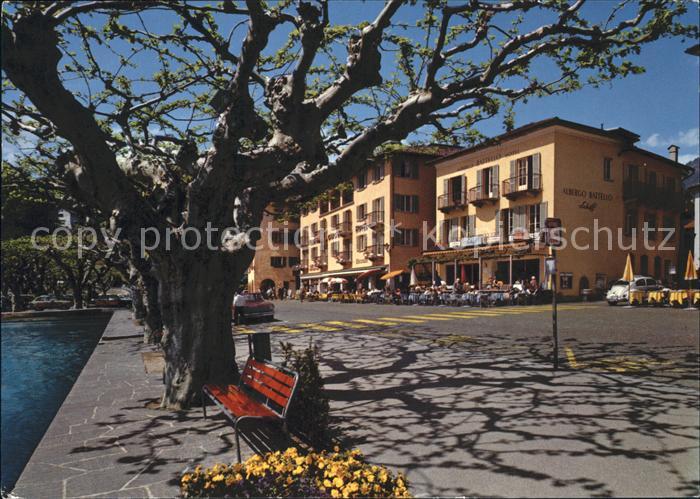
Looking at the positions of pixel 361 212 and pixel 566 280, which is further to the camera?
pixel 361 212

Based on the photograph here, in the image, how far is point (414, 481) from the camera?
376cm

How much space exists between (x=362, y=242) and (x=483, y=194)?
16.9 meters

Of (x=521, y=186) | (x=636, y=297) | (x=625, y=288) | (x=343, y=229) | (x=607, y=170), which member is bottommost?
(x=636, y=297)

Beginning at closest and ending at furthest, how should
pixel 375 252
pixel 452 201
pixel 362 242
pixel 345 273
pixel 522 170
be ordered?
1. pixel 522 170
2. pixel 452 201
3. pixel 375 252
4. pixel 362 242
5. pixel 345 273

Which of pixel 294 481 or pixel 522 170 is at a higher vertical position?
pixel 522 170

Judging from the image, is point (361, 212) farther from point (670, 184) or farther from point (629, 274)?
point (670, 184)

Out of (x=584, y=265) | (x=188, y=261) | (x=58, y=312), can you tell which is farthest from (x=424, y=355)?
(x=58, y=312)

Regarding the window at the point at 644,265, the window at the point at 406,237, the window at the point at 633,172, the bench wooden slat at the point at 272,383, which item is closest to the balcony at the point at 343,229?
the window at the point at 406,237

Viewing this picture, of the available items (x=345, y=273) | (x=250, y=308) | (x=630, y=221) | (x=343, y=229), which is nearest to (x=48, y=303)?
(x=250, y=308)

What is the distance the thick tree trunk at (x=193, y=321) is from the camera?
6281 mm

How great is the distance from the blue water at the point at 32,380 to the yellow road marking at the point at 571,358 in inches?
347

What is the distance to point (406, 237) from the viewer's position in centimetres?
4209

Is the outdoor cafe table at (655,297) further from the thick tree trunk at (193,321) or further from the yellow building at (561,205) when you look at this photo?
the thick tree trunk at (193,321)

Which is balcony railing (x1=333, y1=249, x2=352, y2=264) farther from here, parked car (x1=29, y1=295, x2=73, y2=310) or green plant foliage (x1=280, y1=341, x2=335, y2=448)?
green plant foliage (x1=280, y1=341, x2=335, y2=448)
